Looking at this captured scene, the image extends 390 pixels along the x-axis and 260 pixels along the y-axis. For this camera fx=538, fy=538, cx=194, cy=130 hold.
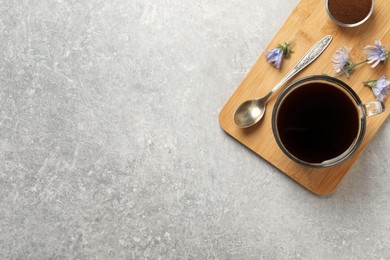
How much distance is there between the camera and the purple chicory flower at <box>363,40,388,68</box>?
0.98 metres

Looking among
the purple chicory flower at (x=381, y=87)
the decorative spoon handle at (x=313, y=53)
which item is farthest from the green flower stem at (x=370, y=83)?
the decorative spoon handle at (x=313, y=53)

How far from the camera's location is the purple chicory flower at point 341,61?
1.00m

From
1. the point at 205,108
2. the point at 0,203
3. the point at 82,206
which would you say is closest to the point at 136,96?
the point at 205,108

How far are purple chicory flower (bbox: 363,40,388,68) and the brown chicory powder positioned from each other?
58 millimetres

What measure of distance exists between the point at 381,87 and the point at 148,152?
0.50 metres

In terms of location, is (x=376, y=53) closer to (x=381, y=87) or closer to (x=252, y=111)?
(x=381, y=87)

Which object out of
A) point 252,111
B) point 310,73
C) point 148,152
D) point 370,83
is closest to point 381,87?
point 370,83

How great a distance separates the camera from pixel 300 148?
38.0 inches

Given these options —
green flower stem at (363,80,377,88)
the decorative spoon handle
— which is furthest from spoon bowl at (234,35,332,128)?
green flower stem at (363,80,377,88)

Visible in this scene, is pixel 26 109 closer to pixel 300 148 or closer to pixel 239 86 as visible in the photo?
pixel 239 86

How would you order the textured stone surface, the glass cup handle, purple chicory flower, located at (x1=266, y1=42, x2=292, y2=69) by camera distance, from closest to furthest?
1. the glass cup handle
2. purple chicory flower, located at (x1=266, y1=42, x2=292, y2=69)
3. the textured stone surface

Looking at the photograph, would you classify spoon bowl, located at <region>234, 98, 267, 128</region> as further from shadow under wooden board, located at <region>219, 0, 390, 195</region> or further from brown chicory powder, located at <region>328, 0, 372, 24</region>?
brown chicory powder, located at <region>328, 0, 372, 24</region>

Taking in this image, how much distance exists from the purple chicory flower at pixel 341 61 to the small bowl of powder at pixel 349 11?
0.16ft

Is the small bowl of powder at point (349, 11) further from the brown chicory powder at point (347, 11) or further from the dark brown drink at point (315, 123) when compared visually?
the dark brown drink at point (315, 123)
